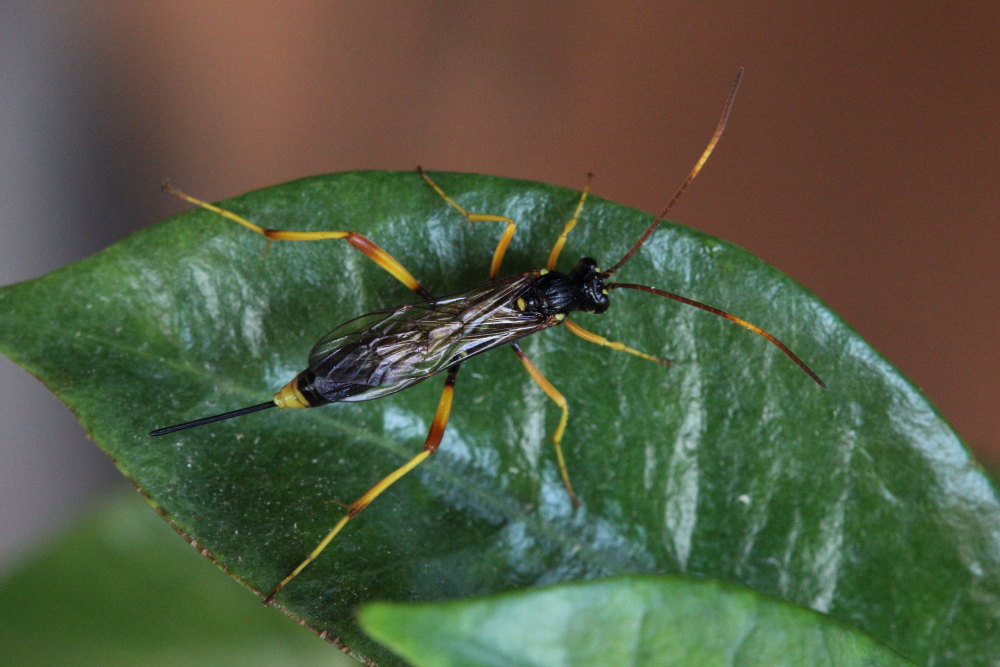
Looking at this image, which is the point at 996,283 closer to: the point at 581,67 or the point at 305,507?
the point at 581,67

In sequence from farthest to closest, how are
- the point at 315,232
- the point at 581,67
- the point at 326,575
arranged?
the point at 581,67 < the point at 315,232 < the point at 326,575

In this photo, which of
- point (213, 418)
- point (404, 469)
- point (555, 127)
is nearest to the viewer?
point (213, 418)

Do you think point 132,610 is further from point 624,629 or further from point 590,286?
point 624,629

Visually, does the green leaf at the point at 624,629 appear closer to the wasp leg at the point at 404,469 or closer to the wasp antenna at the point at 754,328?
the wasp antenna at the point at 754,328

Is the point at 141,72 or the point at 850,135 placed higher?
the point at 850,135

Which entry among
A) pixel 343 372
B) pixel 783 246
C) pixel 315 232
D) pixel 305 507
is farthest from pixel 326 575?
pixel 783 246

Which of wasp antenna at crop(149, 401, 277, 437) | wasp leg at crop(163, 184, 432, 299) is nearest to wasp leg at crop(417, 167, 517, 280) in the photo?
wasp leg at crop(163, 184, 432, 299)

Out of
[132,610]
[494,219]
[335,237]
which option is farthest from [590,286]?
[132,610]
